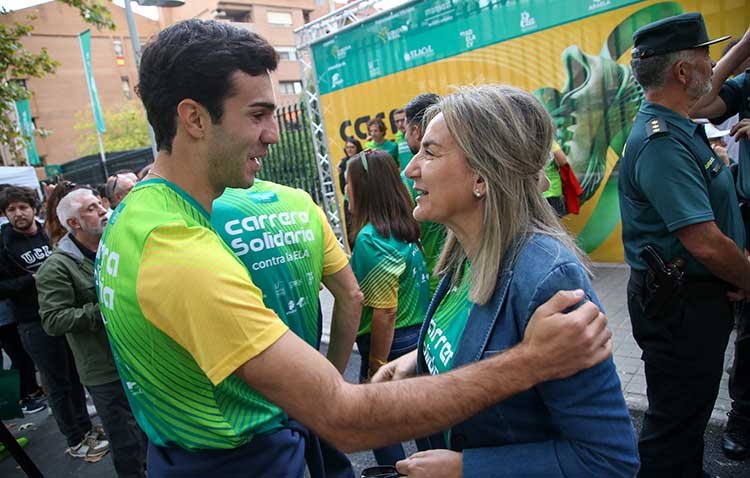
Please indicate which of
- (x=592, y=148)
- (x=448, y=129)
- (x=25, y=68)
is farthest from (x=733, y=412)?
(x=25, y=68)

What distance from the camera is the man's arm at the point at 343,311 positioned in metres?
2.35

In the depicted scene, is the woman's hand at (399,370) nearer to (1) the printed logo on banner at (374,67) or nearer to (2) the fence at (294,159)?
(1) the printed logo on banner at (374,67)

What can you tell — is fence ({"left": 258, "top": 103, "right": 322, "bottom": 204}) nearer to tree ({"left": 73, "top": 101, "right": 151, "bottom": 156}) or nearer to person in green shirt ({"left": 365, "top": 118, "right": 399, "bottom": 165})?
person in green shirt ({"left": 365, "top": 118, "right": 399, "bottom": 165})

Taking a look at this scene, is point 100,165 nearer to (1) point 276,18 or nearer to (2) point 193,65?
(2) point 193,65

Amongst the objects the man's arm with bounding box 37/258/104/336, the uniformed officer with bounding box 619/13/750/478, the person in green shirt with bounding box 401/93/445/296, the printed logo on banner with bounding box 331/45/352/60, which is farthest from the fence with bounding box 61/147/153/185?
the uniformed officer with bounding box 619/13/750/478

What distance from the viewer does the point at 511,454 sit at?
4.12 ft

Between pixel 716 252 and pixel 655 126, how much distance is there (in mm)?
619

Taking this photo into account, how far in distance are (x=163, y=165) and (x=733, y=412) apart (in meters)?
3.35

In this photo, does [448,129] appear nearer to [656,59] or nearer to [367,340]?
[656,59]

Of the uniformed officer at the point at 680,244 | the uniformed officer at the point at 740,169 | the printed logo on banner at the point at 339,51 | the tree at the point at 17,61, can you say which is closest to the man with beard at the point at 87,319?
the uniformed officer at the point at 680,244

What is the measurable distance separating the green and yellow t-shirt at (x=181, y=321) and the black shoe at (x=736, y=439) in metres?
2.76

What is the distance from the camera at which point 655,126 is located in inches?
89.1

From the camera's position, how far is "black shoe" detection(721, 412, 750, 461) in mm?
2838

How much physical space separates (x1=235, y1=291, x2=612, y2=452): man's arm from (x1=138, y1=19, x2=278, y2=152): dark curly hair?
0.73m
